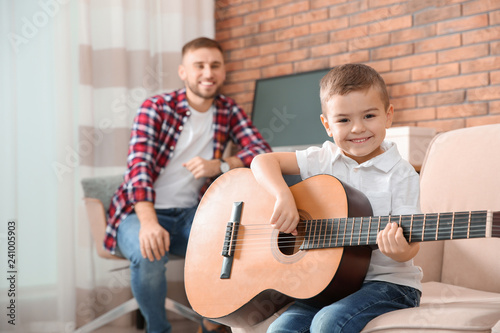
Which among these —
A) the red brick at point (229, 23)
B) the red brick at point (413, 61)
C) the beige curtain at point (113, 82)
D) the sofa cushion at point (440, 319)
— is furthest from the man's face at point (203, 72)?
the sofa cushion at point (440, 319)

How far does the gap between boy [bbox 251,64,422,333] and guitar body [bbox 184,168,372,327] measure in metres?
0.04

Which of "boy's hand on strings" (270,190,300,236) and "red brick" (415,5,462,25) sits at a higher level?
"red brick" (415,5,462,25)

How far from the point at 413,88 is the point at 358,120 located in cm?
150

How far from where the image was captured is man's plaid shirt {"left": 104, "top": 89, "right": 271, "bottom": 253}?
214 centimetres

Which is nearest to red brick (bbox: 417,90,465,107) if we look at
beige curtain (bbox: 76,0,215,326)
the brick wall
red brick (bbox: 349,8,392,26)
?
the brick wall

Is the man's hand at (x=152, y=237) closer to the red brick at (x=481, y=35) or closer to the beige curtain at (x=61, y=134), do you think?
the beige curtain at (x=61, y=134)

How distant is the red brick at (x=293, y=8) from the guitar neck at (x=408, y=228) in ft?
6.91

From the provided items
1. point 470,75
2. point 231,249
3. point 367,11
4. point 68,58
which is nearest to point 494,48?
point 470,75

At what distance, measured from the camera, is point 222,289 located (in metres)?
1.38

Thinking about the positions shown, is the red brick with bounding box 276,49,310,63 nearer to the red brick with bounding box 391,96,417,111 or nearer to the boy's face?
the red brick with bounding box 391,96,417,111

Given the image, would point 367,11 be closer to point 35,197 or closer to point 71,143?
point 71,143

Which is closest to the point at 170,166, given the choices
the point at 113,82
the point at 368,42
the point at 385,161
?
the point at 113,82

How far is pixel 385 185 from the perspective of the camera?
53.1 inches

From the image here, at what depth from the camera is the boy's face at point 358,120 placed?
132 centimetres
